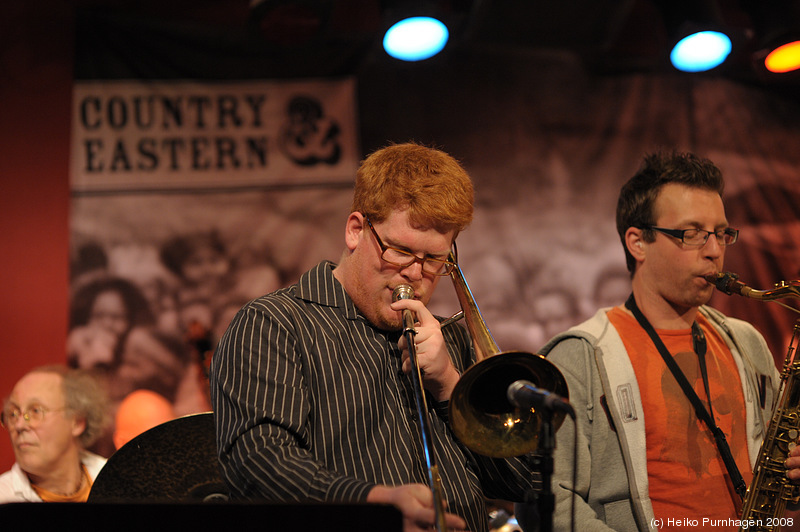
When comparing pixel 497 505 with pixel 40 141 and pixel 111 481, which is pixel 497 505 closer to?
pixel 111 481

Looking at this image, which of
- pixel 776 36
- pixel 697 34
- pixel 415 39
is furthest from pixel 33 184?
pixel 776 36

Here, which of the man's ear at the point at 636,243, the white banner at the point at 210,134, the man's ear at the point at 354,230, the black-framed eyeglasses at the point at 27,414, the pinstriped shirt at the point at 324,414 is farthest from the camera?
the white banner at the point at 210,134

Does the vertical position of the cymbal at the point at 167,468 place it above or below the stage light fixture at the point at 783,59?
below

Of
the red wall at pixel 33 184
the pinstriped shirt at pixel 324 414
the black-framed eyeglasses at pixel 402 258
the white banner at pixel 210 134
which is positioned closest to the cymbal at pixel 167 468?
the pinstriped shirt at pixel 324 414

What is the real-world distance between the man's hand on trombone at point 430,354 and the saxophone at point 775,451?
53.6 inches

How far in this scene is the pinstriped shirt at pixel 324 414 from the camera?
191 centimetres

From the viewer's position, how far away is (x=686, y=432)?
2.84 m

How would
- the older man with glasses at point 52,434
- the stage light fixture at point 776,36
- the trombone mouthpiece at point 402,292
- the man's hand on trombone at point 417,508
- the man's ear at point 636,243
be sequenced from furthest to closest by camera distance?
the stage light fixture at point 776,36 < the older man with glasses at point 52,434 < the man's ear at point 636,243 < the trombone mouthpiece at point 402,292 < the man's hand on trombone at point 417,508

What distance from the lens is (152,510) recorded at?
152 centimetres

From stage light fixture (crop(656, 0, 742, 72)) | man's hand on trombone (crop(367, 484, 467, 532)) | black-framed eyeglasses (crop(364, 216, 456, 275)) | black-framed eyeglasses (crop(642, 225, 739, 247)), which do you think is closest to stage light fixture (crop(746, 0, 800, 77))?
stage light fixture (crop(656, 0, 742, 72))

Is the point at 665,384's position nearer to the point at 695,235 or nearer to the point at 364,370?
the point at 695,235

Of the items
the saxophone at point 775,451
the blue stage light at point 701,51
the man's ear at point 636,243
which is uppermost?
the blue stage light at point 701,51

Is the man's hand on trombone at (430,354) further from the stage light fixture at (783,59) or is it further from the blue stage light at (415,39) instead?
the stage light fixture at (783,59)

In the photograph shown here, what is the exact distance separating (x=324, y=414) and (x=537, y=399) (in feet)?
2.24
